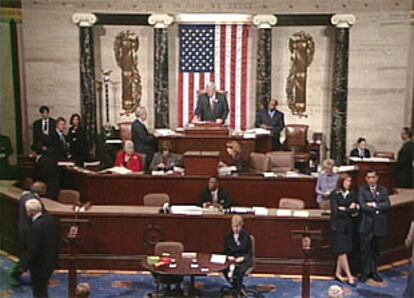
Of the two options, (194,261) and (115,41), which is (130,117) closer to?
(115,41)

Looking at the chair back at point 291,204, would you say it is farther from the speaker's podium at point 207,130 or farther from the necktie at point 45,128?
the necktie at point 45,128

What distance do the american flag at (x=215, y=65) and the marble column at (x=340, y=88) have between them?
2.26m

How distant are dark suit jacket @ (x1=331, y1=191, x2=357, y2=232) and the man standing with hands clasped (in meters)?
0.26

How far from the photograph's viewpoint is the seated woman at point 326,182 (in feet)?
44.5

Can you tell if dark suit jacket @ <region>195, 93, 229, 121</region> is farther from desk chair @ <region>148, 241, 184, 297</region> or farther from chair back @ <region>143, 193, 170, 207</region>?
desk chair @ <region>148, 241, 184, 297</region>

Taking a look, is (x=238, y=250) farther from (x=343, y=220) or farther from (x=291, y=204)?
(x=291, y=204)

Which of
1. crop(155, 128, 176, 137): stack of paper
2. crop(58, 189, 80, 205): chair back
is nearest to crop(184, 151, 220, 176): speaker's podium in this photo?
crop(58, 189, 80, 205): chair back

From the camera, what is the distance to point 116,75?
1942cm

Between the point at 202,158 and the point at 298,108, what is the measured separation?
566 centimetres

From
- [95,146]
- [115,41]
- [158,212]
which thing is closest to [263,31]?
[115,41]

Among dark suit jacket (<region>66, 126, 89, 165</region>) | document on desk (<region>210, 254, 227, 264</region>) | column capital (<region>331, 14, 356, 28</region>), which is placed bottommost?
document on desk (<region>210, 254, 227, 264</region>)

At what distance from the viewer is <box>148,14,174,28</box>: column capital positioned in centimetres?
1859

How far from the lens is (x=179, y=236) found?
12.7 m

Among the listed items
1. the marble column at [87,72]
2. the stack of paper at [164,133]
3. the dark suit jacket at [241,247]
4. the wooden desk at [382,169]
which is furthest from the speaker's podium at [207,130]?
the dark suit jacket at [241,247]
